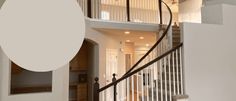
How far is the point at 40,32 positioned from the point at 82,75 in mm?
6673

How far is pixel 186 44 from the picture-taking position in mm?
3816

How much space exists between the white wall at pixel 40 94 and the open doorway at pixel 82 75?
2409 millimetres

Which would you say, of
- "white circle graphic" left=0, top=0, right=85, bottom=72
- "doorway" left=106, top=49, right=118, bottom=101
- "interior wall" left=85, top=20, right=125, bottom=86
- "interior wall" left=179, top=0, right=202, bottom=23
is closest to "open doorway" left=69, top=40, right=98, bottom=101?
"interior wall" left=85, top=20, right=125, bottom=86

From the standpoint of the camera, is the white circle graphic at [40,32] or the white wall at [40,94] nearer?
the white circle graphic at [40,32]

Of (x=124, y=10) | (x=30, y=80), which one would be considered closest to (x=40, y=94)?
(x=30, y=80)

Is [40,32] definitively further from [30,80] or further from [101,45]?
[101,45]

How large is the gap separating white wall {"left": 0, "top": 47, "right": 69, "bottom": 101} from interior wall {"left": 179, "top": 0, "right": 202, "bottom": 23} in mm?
5492

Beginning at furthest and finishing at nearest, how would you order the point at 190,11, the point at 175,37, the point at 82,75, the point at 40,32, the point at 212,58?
the point at 190,11 → the point at 82,75 → the point at 175,37 → the point at 212,58 → the point at 40,32

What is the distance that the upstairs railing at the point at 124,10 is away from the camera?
5.62 m

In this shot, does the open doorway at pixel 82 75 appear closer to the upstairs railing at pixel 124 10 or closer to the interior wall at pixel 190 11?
the upstairs railing at pixel 124 10

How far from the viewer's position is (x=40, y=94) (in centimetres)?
387

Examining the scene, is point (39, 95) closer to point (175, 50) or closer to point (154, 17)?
point (175, 50)

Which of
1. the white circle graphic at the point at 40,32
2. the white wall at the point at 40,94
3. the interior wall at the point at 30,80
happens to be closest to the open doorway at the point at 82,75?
the interior wall at the point at 30,80

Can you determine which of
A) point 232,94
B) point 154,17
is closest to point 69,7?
point 232,94
